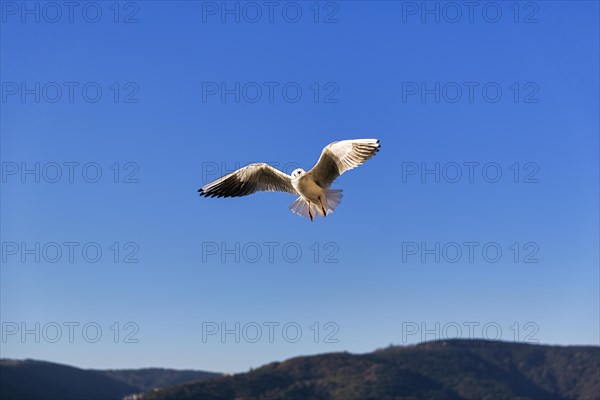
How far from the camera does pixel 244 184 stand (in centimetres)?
2225

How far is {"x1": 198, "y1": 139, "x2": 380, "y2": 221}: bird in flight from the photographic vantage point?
1917 centimetres

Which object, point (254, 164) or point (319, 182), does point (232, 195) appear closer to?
point (254, 164)

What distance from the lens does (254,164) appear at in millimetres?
21781

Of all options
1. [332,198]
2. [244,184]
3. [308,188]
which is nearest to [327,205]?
[332,198]

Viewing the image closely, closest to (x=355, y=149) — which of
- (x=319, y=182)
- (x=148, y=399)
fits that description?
(x=319, y=182)

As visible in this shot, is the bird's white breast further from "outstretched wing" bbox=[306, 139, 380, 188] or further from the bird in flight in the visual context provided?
"outstretched wing" bbox=[306, 139, 380, 188]

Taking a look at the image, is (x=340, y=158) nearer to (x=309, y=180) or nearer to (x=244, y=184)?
(x=309, y=180)

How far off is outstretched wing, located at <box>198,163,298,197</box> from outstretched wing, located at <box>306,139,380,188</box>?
6.86ft

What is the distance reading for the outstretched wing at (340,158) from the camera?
1895cm

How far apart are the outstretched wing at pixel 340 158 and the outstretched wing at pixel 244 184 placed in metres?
2.09

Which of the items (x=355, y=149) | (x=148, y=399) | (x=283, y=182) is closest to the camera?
(x=355, y=149)

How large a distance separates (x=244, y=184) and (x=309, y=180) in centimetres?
289

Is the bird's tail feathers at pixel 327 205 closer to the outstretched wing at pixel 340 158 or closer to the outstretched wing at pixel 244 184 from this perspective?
the outstretched wing at pixel 340 158

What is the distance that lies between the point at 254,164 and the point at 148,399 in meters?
186
